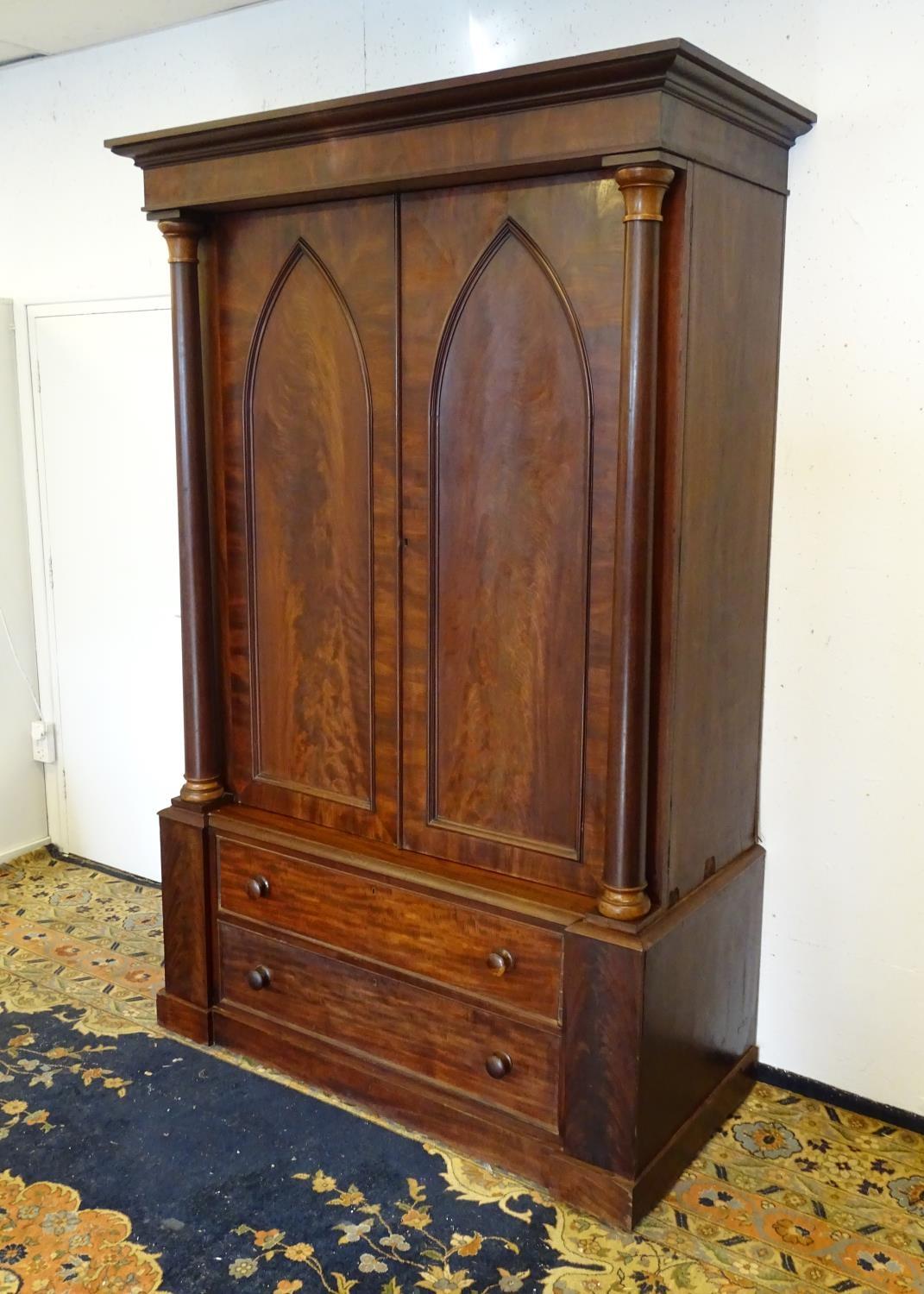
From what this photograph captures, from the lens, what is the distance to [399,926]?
2.38 meters

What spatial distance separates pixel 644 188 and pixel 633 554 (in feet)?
1.99

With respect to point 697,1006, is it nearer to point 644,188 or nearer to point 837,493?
point 837,493

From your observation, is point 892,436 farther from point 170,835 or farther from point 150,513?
point 150,513

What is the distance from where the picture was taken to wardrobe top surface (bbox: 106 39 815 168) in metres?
1.81

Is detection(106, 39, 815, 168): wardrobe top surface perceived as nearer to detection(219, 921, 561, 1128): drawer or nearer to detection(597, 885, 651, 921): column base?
detection(597, 885, 651, 921): column base

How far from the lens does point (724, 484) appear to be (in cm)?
220

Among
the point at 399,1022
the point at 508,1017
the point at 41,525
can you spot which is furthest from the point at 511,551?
the point at 41,525

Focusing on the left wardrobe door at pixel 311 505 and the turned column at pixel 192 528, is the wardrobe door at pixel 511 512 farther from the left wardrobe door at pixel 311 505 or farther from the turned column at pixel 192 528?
the turned column at pixel 192 528

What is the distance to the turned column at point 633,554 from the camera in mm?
1908

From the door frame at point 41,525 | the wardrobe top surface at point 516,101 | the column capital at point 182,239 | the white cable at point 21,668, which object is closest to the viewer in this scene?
the wardrobe top surface at point 516,101

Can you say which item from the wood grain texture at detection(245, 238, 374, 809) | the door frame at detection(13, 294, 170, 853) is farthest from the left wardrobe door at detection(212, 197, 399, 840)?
the door frame at detection(13, 294, 170, 853)

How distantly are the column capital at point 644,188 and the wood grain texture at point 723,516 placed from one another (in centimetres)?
10

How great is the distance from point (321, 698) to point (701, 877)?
0.89 m

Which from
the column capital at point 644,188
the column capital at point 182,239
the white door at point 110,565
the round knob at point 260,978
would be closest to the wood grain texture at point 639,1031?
the round knob at point 260,978
